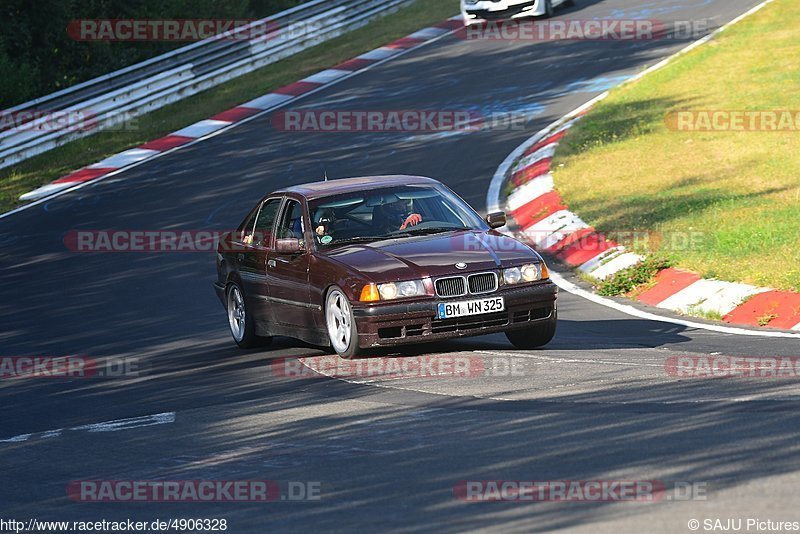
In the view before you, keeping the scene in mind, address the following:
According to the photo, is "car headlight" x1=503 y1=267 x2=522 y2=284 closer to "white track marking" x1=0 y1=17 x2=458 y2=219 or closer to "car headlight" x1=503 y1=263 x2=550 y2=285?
"car headlight" x1=503 y1=263 x2=550 y2=285

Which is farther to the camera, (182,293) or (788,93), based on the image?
(788,93)

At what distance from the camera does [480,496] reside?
6133mm

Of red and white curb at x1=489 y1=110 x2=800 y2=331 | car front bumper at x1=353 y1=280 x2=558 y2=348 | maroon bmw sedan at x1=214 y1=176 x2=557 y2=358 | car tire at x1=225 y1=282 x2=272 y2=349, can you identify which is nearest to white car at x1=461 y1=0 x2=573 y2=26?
red and white curb at x1=489 y1=110 x2=800 y2=331

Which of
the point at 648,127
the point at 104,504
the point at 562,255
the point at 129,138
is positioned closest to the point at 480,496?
the point at 104,504

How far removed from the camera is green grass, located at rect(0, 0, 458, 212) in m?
23.0

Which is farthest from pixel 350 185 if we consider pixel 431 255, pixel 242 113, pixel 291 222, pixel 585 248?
pixel 242 113

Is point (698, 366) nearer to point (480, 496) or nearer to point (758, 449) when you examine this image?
point (758, 449)

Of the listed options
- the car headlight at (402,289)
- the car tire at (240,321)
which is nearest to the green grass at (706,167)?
the car headlight at (402,289)

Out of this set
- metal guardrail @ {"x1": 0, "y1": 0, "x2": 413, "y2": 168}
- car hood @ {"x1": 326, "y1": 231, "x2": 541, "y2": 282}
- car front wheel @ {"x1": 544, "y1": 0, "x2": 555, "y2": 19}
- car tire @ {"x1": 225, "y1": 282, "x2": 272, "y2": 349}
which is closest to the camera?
car hood @ {"x1": 326, "y1": 231, "x2": 541, "y2": 282}

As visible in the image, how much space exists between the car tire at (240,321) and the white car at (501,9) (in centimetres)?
1911

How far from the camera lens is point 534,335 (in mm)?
10273

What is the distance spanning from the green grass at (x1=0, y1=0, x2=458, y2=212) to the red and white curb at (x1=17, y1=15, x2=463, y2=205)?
0.32m

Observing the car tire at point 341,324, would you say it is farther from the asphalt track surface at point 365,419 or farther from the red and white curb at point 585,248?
the red and white curb at point 585,248

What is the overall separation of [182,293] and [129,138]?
36.0ft
